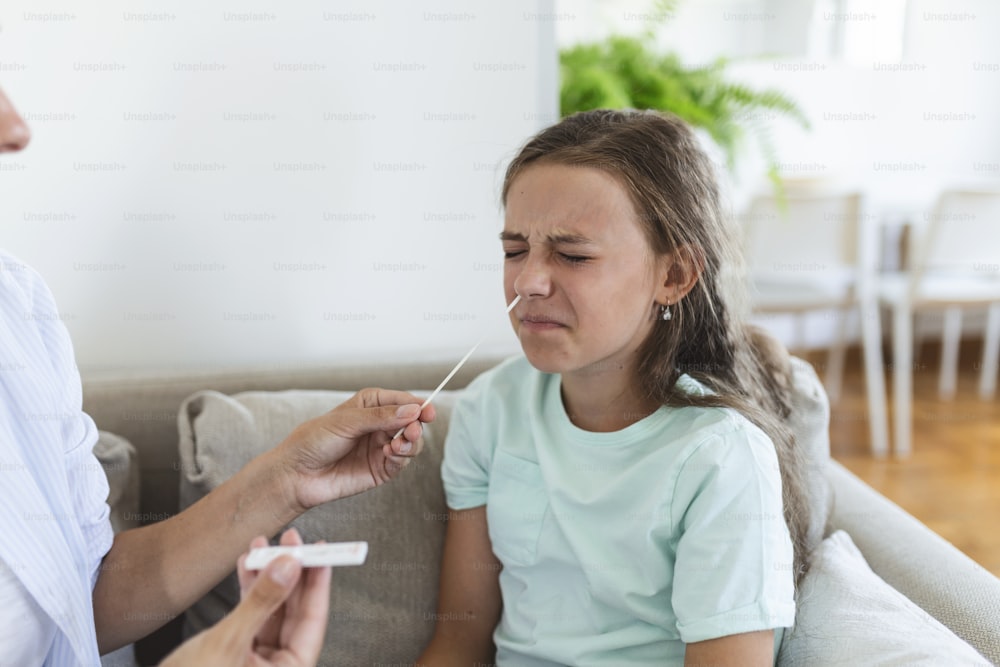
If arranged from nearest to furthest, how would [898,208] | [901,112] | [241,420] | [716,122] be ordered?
[241,420] → [716,122] → [898,208] → [901,112]

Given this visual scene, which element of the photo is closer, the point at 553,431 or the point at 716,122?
the point at 553,431

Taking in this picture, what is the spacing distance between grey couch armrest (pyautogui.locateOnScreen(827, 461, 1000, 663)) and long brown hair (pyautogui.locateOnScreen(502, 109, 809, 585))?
0.41ft

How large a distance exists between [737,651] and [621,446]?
0.29 metres

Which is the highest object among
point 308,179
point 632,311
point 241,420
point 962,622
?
point 308,179

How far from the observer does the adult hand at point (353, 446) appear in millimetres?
1055

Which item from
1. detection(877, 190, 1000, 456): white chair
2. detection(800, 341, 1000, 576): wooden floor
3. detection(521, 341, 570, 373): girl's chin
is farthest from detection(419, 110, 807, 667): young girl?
detection(877, 190, 1000, 456): white chair

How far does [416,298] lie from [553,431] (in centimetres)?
53

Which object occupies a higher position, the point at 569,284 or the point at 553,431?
the point at 569,284

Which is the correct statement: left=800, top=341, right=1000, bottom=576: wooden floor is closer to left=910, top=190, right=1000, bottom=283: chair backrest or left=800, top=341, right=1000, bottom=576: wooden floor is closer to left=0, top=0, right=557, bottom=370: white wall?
left=910, top=190, right=1000, bottom=283: chair backrest

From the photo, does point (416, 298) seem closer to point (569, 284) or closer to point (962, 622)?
point (569, 284)

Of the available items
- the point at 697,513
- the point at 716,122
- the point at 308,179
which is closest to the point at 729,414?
the point at 697,513

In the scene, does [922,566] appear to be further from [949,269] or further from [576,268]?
[949,269]

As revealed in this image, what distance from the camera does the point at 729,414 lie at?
3.55ft

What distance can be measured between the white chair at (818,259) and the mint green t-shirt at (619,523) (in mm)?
2002
